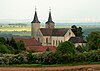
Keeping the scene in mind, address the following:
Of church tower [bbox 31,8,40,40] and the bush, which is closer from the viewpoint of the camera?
the bush

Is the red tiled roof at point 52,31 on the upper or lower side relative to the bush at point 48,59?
upper

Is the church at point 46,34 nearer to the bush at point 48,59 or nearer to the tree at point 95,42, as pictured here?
the tree at point 95,42

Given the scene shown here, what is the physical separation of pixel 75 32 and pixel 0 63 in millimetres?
60358

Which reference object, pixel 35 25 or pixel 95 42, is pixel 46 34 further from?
pixel 95 42

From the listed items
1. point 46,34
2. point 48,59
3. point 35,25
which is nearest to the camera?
point 48,59

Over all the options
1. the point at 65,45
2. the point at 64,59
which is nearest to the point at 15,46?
the point at 65,45

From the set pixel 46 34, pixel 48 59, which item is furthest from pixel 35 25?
pixel 48 59

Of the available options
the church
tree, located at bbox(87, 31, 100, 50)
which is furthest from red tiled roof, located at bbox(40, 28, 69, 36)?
tree, located at bbox(87, 31, 100, 50)

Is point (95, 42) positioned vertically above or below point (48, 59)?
above

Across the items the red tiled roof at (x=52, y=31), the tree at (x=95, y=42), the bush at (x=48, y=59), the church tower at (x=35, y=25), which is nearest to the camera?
the bush at (x=48, y=59)

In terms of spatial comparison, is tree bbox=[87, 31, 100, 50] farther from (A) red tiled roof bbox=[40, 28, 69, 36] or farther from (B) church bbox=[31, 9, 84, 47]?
(B) church bbox=[31, 9, 84, 47]

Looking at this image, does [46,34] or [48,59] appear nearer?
[48,59]

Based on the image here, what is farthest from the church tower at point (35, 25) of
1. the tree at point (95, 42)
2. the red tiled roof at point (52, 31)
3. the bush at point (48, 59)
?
the bush at point (48, 59)

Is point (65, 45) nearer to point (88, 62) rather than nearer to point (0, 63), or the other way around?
point (88, 62)
